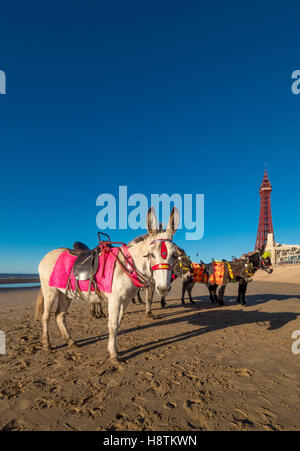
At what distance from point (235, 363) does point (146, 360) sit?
187 cm

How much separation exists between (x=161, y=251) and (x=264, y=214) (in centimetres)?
9342

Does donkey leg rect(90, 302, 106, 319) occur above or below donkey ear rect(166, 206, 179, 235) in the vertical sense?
below

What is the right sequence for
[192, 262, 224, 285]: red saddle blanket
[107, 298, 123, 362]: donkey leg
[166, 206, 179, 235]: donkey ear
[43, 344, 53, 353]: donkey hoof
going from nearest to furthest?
[166, 206, 179, 235]: donkey ear
[107, 298, 123, 362]: donkey leg
[43, 344, 53, 353]: donkey hoof
[192, 262, 224, 285]: red saddle blanket

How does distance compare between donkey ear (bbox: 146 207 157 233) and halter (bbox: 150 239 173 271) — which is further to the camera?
donkey ear (bbox: 146 207 157 233)

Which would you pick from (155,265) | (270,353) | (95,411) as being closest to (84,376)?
(95,411)

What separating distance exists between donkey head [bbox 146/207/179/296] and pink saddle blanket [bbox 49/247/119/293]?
99 cm

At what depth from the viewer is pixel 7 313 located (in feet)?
29.9

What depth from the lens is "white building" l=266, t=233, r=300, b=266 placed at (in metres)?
57.3

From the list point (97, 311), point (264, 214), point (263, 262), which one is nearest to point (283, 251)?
point (264, 214)

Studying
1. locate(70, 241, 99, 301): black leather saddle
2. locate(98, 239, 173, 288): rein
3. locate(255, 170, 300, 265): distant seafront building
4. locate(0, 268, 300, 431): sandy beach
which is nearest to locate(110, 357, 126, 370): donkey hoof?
locate(0, 268, 300, 431): sandy beach

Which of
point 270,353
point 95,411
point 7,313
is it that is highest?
point 95,411

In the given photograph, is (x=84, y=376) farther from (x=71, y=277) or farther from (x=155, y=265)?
(x=155, y=265)

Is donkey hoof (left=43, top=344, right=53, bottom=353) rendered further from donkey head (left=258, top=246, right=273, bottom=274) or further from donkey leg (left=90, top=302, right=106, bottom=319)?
donkey head (left=258, top=246, right=273, bottom=274)

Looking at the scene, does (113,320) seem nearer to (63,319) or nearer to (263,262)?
(63,319)
